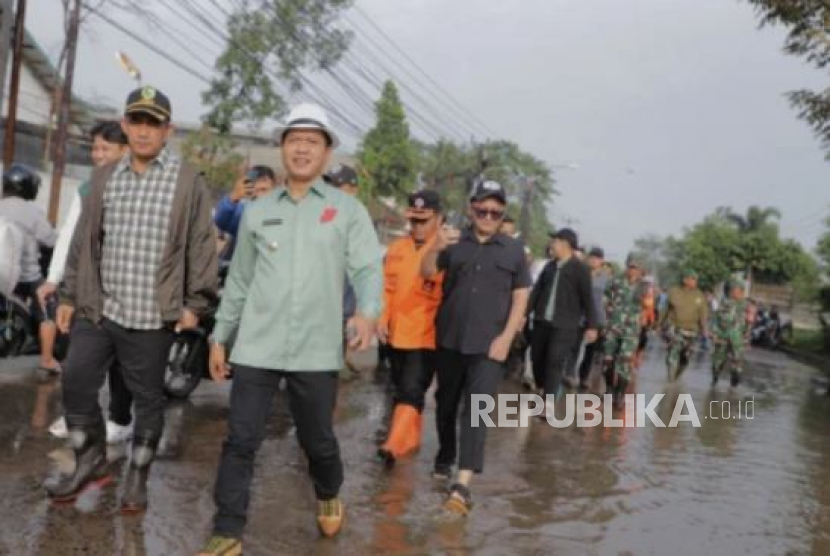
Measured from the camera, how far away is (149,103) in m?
4.13

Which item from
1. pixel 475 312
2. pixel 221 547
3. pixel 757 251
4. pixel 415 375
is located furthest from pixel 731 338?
pixel 757 251

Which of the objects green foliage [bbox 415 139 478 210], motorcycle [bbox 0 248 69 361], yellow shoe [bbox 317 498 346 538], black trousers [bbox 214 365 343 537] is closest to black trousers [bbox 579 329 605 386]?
motorcycle [bbox 0 248 69 361]

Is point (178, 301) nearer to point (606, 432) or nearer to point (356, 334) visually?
point (356, 334)

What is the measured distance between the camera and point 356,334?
153 inches

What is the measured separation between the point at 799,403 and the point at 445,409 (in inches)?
376

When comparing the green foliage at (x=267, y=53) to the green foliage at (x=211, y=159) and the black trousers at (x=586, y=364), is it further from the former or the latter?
the black trousers at (x=586, y=364)

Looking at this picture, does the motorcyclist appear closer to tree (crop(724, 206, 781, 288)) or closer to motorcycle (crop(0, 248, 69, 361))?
motorcycle (crop(0, 248, 69, 361))

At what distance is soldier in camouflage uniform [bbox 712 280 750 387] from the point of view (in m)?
14.5

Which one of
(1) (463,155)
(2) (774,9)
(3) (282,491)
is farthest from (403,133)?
(3) (282,491)

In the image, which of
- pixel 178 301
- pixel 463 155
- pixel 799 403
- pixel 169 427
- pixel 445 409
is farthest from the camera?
pixel 463 155

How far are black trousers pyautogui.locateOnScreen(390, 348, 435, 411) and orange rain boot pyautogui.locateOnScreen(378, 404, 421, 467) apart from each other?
0.05m

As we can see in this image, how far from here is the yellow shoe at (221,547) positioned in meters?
3.67

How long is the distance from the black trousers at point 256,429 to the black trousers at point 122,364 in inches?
20.1

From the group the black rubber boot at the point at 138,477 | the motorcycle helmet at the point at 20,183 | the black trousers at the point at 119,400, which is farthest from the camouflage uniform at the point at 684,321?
the black rubber boot at the point at 138,477
